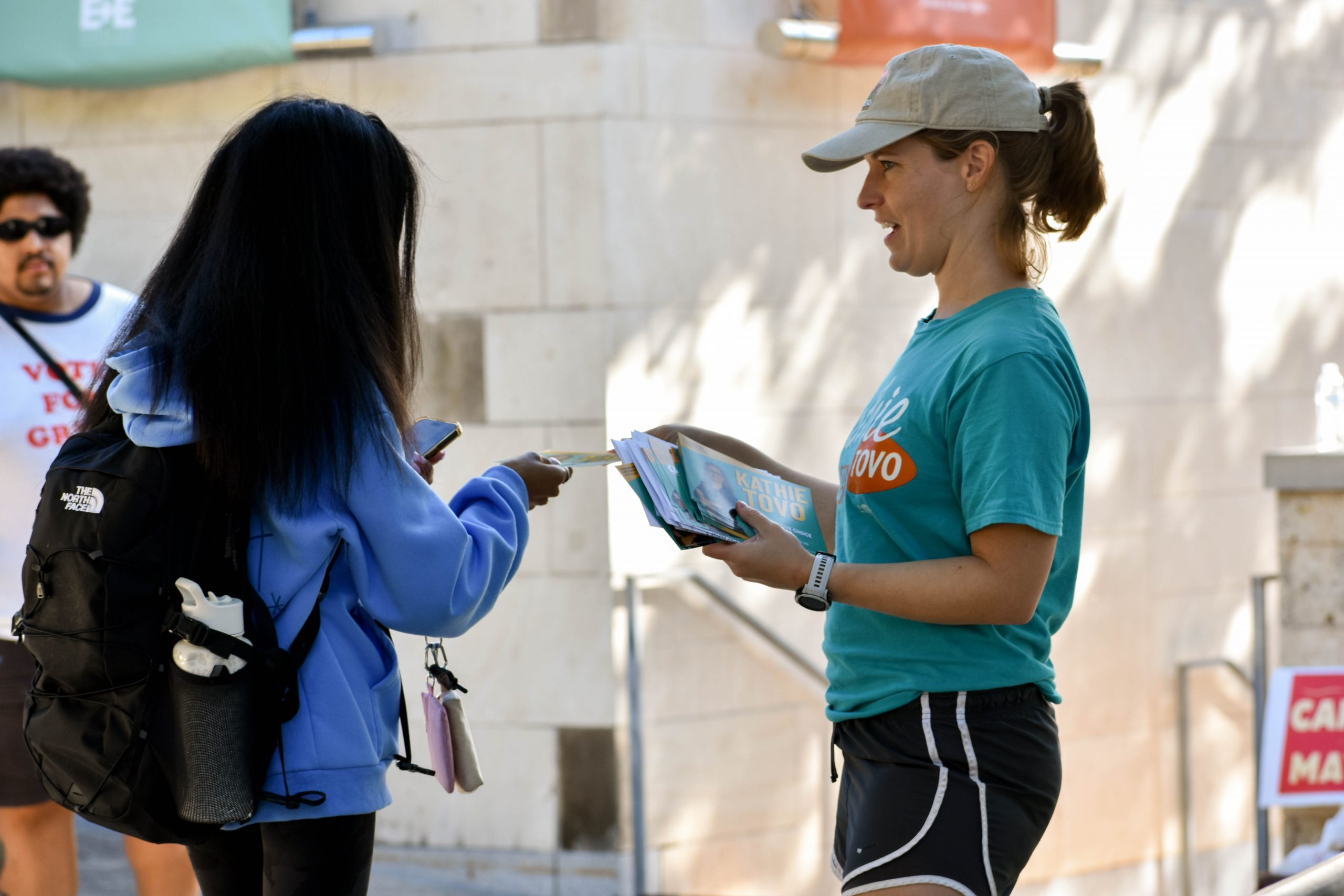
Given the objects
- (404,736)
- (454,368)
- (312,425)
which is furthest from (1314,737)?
(312,425)

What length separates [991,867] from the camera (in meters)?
2.14

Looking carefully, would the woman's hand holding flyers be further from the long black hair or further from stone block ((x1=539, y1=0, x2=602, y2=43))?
stone block ((x1=539, y1=0, x2=602, y2=43))

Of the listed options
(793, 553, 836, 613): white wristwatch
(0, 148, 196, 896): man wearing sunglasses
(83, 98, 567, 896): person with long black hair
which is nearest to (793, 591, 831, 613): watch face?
(793, 553, 836, 613): white wristwatch

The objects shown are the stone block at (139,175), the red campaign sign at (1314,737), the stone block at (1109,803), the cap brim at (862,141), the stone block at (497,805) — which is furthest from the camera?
the stone block at (1109,803)

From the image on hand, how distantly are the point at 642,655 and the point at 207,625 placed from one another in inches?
126

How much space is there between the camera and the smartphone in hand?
2.44m

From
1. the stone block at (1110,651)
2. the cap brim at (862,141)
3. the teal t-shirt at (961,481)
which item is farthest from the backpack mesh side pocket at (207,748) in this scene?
the stone block at (1110,651)

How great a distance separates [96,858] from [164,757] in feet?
12.4

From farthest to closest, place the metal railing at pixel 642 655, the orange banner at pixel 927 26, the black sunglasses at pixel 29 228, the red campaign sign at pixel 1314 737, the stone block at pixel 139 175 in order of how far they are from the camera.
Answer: the stone block at pixel 139 175
the orange banner at pixel 927 26
the metal railing at pixel 642 655
the red campaign sign at pixel 1314 737
the black sunglasses at pixel 29 228

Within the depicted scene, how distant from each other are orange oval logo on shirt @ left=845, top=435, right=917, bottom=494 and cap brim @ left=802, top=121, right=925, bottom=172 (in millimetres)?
438

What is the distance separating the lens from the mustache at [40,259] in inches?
152

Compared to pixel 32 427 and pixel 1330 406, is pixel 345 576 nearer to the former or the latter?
pixel 32 427

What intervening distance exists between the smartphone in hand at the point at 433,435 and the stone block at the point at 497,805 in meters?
2.89

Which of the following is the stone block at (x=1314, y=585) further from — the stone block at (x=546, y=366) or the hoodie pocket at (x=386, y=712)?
the hoodie pocket at (x=386, y=712)
